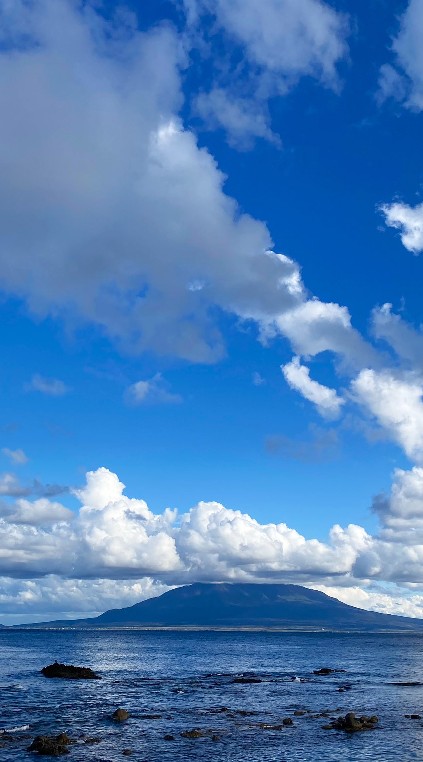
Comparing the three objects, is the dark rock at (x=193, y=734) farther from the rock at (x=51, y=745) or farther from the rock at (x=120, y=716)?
the rock at (x=120, y=716)

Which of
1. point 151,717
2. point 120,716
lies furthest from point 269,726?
point 120,716

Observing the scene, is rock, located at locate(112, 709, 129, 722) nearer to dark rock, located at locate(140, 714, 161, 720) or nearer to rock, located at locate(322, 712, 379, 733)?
dark rock, located at locate(140, 714, 161, 720)

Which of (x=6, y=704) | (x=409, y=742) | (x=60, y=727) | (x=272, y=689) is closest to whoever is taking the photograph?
(x=409, y=742)

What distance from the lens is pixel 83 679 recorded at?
12244 centimetres

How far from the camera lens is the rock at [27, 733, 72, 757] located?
181 ft

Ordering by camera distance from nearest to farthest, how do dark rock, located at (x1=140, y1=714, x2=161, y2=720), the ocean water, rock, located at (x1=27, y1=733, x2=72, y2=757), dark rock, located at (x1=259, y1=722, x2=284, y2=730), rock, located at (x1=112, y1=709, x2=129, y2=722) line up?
rock, located at (x1=27, y1=733, x2=72, y2=757)
the ocean water
dark rock, located at (x1=259, y1=722, x2=284, y2=730)
rock, located at (x1=112, y1=709, x2=129, y2=722)
dark rock, located at (x1=140, y1=714, x2=161, y2=720)

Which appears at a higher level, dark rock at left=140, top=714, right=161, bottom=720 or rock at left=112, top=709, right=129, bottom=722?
rock at left=112, top=709, right=129, bottom=722

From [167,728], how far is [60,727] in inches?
443

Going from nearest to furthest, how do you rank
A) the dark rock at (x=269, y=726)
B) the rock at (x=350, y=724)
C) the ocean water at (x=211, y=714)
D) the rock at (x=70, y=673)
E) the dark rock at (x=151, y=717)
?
1. the ocean water at (x=211, y=714)
2. the rock at (x=350, y=724)
3. the dark rock at (x=269, y=726)
4. the dark rock at (x=151, y=717)
5. the rock at (x=70, y=673)

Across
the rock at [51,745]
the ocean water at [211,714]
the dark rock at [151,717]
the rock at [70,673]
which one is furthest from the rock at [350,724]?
the rock at [70,673]

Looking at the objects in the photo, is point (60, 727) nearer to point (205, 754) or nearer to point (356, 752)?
point (205, 754)

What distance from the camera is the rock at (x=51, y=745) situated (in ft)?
181

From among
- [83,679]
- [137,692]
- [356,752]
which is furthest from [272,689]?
[356,752]

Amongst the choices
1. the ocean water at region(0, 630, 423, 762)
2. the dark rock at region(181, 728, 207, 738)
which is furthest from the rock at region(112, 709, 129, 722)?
the dark rock at region(181, 728, 207, 738)
